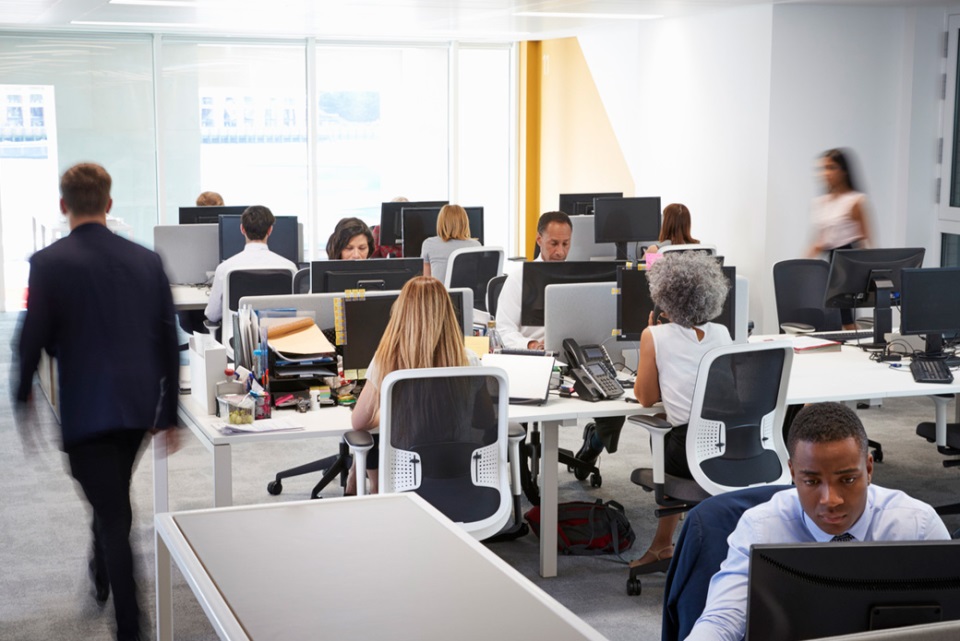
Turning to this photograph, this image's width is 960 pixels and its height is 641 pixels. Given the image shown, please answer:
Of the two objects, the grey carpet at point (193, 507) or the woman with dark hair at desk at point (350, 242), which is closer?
the grey carpet at point (193, 507)

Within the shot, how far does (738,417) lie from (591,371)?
2.33ft

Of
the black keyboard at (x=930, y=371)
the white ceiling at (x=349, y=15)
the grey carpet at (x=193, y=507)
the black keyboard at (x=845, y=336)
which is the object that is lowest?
the grey carpet at (x=193, y=507)

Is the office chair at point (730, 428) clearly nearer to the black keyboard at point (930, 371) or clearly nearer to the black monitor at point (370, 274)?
the black keyboard at point (930, 371)

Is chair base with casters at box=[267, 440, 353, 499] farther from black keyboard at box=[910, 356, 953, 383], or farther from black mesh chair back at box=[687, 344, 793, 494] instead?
black keyboard at box=[910, 356, 953, 383]

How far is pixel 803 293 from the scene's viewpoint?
6828 millimetres

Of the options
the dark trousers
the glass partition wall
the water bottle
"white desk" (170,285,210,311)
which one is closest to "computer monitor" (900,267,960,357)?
the water bottle

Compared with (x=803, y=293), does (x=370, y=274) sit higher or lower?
higher

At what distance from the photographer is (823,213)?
798 centimetres

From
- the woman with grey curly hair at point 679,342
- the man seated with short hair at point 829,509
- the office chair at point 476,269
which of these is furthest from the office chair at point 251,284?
the man seated with short hair at point 829,509

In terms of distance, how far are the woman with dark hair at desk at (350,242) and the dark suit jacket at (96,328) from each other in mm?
3297

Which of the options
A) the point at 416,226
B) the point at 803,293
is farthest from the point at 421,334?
the point at 416,226

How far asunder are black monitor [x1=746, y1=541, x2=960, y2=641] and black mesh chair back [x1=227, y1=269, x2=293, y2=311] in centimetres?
503

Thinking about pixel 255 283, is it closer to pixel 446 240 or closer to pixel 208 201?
pixel 446 240

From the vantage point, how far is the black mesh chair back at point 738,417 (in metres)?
4.18
